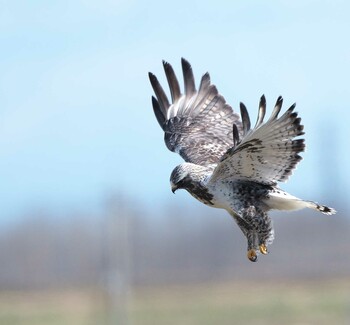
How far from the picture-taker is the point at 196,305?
1083 inches

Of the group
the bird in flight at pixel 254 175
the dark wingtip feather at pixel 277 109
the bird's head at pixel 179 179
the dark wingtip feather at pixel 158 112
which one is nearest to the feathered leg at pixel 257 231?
the bird in flight at pixel 254 175

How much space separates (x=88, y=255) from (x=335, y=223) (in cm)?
618

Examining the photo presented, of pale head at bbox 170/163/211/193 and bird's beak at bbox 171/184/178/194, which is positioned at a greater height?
pale head at bbox 170/163/211/193

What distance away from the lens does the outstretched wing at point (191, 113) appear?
13.1 meters

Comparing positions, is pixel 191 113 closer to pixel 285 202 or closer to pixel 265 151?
pixel 285 202

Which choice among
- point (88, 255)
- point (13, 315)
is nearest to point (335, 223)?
point (88, 255)

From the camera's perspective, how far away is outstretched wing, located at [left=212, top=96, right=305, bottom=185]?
35.2ft

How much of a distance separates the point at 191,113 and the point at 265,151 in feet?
8.68

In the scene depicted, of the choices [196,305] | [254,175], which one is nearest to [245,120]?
[254,175]

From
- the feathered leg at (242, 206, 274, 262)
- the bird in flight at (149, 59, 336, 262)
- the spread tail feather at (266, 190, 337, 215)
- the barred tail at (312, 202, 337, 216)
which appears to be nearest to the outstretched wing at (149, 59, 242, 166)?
the bird in flight at (149, 59, 336, 262)

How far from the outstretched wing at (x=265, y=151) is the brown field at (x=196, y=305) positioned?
8.79 m

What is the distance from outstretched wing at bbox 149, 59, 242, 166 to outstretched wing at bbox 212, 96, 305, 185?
1.76 meters

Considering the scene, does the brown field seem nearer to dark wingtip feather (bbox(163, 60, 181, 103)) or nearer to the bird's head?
dark wingtip feather (bbox(163, 60, 181, 103))

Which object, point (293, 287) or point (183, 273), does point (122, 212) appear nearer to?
point (293, 287)
